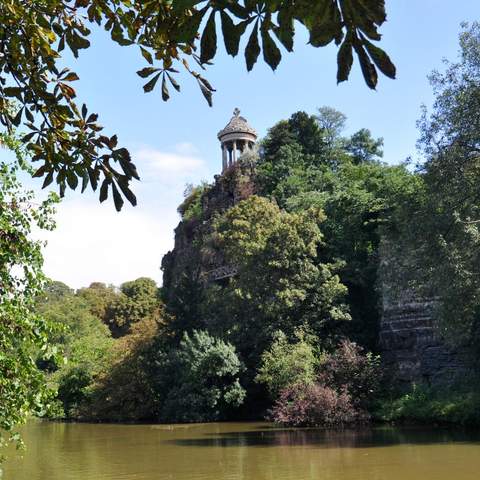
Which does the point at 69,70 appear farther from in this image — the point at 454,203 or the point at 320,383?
the point at 320,383

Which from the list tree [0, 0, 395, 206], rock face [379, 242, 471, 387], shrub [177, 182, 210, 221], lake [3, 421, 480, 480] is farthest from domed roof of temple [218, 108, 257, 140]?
tree [0, 0, 395, 206]

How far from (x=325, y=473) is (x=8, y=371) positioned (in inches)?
286

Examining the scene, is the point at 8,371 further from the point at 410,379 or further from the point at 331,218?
the point at 331,218

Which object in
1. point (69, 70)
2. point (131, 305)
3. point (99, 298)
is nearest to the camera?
point (69, 70)

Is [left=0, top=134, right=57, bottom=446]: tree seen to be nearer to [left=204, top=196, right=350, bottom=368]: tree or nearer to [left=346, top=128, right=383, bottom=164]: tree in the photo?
[left=204, top=196, right=350, bottom=368]: tree

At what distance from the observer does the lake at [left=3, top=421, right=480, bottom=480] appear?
37.0 feet

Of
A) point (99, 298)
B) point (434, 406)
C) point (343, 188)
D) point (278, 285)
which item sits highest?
point (343, 188)

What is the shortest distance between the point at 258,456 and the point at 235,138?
2948 centimetres

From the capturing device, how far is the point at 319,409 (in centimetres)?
1981

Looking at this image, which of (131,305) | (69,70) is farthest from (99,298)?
(69,70)

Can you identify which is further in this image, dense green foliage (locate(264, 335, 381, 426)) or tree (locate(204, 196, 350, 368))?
tree (locate(204, 196, 350, 368))

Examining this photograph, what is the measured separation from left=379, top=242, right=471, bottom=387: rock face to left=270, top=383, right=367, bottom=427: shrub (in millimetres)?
2881

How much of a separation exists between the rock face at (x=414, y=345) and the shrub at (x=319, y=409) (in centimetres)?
288

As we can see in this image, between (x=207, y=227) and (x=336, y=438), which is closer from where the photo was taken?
(x=336, y=438)
